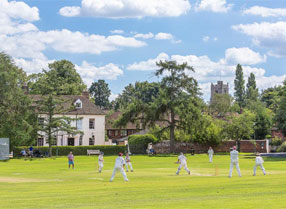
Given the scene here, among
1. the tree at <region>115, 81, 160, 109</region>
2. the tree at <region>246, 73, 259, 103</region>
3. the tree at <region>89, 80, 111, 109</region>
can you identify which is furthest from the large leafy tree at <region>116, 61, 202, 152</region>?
the tree at <region>89, 80, 111, 109</region>

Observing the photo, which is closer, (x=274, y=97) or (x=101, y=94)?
(x=274, y=97)

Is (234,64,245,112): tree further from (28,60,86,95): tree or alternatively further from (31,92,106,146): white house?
(31,92,106,146): white house

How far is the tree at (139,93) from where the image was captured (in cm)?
13812

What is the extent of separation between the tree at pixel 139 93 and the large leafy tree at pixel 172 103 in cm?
5288

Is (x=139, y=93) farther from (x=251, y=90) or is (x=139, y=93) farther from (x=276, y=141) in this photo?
(x=276, y=141)

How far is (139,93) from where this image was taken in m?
140

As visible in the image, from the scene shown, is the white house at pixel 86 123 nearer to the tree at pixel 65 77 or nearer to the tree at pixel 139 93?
the tree at pixel 65 77

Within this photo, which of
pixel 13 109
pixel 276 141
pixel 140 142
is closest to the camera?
pixel 13 109

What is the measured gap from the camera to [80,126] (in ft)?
285

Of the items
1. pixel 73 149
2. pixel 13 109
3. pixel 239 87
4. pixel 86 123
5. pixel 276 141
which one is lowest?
pixel 73 149

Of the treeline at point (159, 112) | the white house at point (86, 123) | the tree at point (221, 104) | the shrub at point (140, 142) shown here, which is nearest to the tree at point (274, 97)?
the treeline at point (159, 112)

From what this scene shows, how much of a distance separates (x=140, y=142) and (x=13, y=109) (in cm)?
2265

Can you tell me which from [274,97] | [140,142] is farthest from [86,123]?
[274,97]

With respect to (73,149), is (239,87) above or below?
above
